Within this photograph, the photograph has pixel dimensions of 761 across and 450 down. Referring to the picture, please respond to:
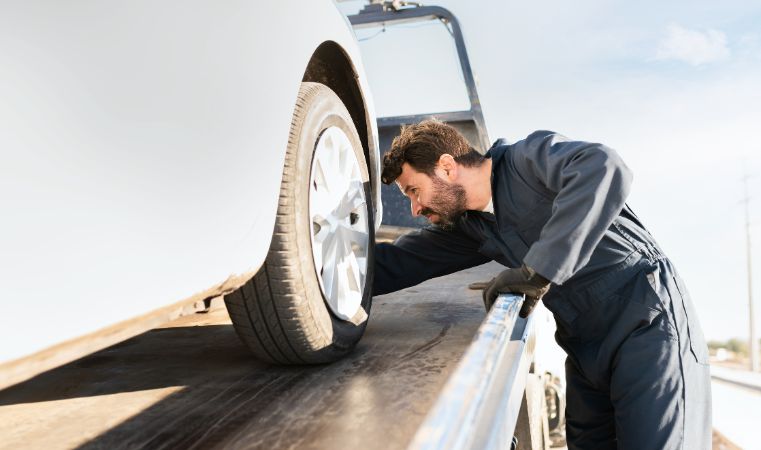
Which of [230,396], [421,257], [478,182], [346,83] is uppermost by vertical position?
[346,83]

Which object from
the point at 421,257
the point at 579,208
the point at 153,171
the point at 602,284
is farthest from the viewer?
the point at 421,257

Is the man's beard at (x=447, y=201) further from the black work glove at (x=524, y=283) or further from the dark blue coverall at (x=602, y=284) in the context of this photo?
the black work glove at (x=524, y=283)

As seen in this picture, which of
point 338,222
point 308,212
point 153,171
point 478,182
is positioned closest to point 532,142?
point 478,182

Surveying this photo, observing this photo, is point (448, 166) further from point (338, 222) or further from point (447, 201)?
point (338, 222)

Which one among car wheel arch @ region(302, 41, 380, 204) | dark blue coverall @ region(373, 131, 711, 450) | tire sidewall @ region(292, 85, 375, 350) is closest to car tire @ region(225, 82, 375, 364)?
tire sidewall @ region(292, 85, 375, 350)

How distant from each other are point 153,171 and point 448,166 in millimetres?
1286

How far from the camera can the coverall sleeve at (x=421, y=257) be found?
2.08 meters

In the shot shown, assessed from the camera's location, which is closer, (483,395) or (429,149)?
(483,395)

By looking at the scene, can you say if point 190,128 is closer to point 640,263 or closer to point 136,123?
point 136,123

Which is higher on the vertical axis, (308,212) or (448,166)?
(448,166)

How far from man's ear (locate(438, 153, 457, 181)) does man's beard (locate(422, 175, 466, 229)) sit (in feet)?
0.08

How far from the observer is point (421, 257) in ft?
7.10

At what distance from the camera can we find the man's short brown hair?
2033 millimetres

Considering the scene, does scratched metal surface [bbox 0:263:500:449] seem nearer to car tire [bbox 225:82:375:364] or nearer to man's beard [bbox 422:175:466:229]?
car tire [bbox 225:82:375:364]
